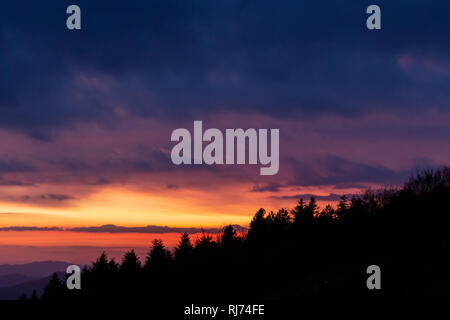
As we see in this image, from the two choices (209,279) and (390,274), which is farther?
(209,279)

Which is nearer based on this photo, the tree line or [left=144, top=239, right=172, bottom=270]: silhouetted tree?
the tree line

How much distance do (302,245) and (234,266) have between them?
9.70 meters

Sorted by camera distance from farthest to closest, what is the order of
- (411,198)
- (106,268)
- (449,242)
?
(106,268)
(411,198)
(449,242)

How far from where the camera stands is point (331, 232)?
218ft

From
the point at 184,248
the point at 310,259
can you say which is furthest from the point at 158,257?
the point at 310,259

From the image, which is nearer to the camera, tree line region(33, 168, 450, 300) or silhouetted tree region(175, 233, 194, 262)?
tree line region(33, 168, 450, 300)

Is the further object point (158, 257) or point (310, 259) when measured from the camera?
point (158, 257)

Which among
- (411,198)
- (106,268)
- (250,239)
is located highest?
(411,198)

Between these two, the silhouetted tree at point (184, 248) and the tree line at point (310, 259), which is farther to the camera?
the silhouetted tree at point (184, 248)

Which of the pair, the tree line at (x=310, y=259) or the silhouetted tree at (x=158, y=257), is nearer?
the tree line at (x=310, y=259)

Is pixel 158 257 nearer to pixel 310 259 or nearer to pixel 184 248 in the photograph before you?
pixel 184 248

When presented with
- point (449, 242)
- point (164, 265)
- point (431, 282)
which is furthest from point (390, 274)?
point (164, 265)
